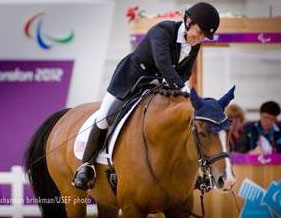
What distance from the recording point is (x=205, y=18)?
4941mm

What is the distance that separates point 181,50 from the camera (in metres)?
5.19

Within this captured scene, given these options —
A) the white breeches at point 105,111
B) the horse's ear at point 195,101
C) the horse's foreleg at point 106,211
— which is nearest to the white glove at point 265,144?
the horse's foreleg at point 106,211

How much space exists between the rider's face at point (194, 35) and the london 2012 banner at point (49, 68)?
410 cm

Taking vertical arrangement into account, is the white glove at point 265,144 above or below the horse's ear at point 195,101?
below

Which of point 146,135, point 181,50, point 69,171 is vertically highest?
point 181,50

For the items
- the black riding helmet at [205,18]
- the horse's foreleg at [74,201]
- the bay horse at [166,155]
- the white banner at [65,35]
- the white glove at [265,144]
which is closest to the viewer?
the bay horse at [166,155]

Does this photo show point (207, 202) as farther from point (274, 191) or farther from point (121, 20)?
point (121, 20)

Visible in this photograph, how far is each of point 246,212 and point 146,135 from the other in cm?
294

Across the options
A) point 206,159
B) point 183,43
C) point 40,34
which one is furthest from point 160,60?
point 40,34

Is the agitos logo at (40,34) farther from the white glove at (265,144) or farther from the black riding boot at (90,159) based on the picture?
the black riding boot at (90,159)

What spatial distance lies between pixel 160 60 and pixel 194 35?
0.28 m

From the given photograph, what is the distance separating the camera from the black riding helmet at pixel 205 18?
4.95 metres

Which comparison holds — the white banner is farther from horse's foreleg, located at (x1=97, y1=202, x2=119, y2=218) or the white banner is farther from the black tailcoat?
the black tailcoat

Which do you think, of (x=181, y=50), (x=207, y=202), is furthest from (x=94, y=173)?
(x=207, y=202)
